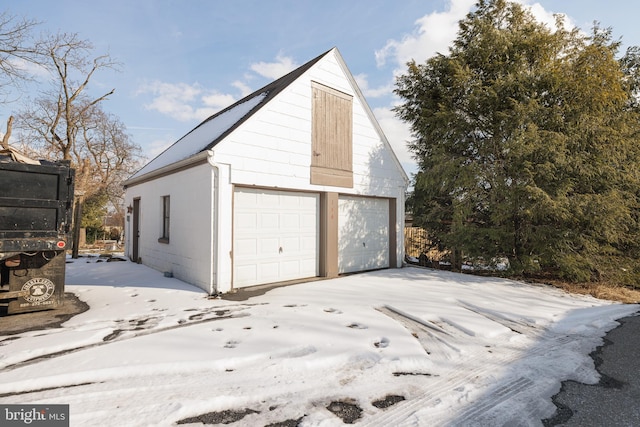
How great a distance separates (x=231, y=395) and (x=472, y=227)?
8177 mm

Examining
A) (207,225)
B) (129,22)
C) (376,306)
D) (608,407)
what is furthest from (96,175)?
(608,407)

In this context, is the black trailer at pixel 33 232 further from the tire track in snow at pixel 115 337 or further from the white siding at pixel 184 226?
the white siding at pixel 184 226

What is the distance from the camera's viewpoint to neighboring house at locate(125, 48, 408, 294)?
22.4 ft

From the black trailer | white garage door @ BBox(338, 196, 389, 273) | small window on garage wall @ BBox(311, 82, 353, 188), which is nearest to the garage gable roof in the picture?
small window on garage wall @ BBox(311, 82, 353, 188)

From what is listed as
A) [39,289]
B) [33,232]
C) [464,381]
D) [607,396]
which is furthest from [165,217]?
[607,396]

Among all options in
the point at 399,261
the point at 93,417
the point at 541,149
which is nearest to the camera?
the point at 93,417

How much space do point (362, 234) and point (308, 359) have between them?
6.40m

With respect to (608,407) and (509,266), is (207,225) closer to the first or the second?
(608,407)

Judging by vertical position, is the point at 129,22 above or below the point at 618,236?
above

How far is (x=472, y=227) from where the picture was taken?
29.7 ft

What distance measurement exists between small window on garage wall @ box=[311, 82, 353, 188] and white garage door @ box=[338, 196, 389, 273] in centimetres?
83

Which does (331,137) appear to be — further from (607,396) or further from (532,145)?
(607,396)

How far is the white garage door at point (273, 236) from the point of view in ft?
23.6

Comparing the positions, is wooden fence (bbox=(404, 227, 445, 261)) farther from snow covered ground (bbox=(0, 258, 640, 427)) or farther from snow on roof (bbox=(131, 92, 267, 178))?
snow on roof (bbox=(131, 92, 267, 178))
